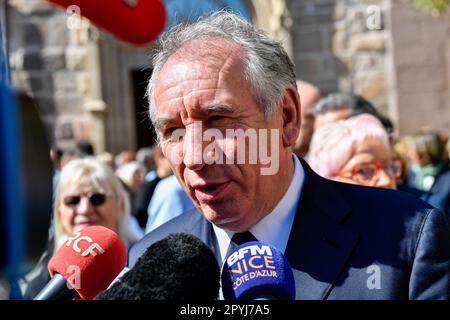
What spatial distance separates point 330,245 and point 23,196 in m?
1.18

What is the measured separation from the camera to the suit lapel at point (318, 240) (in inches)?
85.0

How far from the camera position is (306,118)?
16.7 ft

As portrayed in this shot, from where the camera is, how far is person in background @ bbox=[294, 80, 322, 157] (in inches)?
191

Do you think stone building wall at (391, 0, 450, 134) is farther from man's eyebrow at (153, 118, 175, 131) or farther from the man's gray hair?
man's eyebrow at (153, 118, 175, 131)

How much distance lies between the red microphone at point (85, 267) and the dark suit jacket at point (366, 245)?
420mm

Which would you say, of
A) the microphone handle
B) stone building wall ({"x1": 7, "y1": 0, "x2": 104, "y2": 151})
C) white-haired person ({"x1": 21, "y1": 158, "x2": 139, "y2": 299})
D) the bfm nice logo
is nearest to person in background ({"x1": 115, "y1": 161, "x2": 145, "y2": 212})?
white-haired person ({"x1": 21, "y1": 158, "x2": 139, "y2": 299})

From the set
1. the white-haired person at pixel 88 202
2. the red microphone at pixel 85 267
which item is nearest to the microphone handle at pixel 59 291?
the red microphone at pixel 85 267

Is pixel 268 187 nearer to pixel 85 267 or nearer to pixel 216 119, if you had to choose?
pixel 216 119

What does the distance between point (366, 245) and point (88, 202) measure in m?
2.23

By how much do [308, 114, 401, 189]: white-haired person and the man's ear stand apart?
131cm

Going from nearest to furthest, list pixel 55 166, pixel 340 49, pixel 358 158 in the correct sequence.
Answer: pixel 358 158, pixel 55 166, pixel 340 49

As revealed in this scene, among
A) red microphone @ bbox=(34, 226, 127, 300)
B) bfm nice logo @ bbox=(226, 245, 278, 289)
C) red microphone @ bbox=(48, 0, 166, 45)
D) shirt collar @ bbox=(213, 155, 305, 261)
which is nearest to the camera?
bfm nice logo @ bbox=(226, 245, 278, 289)

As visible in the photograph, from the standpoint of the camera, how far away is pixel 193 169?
7.00ft

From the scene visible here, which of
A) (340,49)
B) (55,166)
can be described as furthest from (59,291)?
(340,49)
